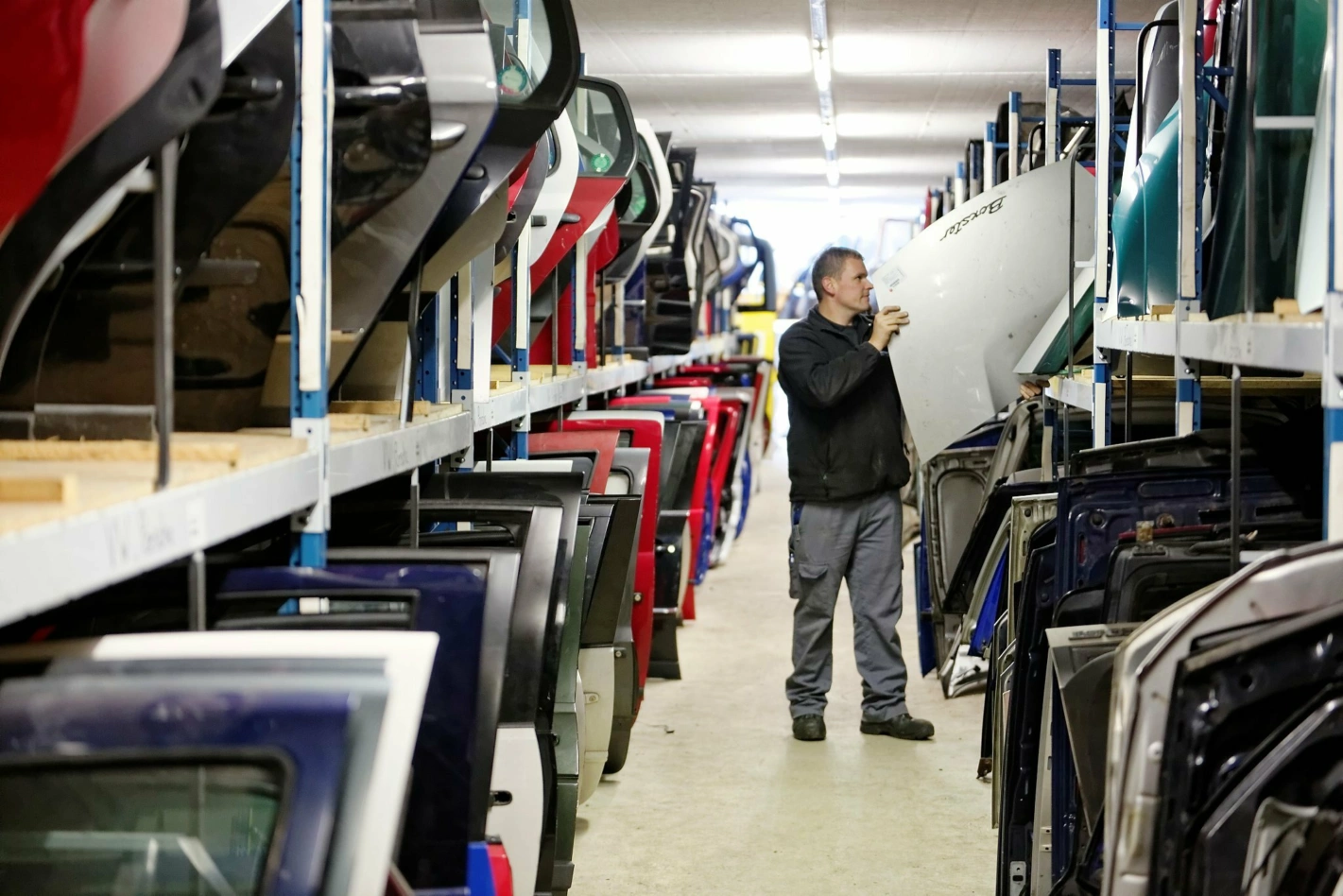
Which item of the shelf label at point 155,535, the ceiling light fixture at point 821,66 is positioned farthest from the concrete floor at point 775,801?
the ceiling light fixture at point 821,66

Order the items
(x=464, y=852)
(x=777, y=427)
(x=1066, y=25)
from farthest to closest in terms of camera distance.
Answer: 1. (x=777, y=427)
2. (x=1066, y=25)
3. (x=464, y=852)

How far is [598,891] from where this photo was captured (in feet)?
14.4

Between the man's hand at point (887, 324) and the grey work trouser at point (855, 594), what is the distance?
2.32 feet

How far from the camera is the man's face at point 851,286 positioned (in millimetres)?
6164

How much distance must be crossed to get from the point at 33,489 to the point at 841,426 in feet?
15.2

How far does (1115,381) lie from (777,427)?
2018cm

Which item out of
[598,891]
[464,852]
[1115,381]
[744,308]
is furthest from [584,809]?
[744,308]

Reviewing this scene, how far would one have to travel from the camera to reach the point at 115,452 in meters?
2.13

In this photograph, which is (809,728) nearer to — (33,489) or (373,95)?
(373,95)

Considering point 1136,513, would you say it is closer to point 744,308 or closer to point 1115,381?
point 1115,381

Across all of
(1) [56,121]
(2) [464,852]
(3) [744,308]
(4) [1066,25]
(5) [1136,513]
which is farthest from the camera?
(3) [744,308]

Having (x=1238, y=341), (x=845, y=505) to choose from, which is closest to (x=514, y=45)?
(x=845, y=505)

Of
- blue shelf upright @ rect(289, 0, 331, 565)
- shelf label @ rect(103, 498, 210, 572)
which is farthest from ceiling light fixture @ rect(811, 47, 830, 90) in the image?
shelf label @ rect(103, 498, 210, 572)

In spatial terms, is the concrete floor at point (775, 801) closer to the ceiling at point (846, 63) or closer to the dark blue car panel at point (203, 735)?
the dark blue car panel at point (203, 735)
